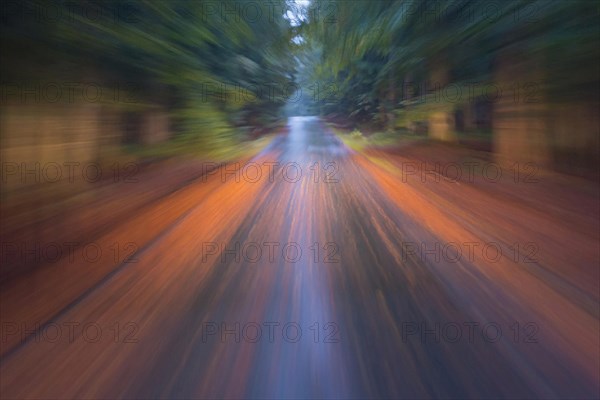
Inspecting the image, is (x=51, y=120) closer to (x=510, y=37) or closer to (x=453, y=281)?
(x=453, y=281)

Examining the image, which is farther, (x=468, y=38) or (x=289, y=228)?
(x=468, y=38)

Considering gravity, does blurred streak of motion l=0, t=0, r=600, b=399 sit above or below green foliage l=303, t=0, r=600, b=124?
below

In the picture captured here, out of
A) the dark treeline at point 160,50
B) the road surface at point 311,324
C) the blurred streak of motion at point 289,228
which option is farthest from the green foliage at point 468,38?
the road surface at point 311,324

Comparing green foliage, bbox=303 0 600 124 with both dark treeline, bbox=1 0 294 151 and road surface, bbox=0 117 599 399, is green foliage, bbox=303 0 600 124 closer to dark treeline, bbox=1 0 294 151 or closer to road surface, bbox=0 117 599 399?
dark treeline, bbox=1 0 294 151

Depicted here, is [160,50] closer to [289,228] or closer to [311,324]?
[289,228]

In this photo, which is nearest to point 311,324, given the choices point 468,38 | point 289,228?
point 289,228

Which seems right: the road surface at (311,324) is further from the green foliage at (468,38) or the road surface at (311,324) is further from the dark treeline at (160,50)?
the green foliage at (468,38)

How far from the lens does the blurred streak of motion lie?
1.40 meters

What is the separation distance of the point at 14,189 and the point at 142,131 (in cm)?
237

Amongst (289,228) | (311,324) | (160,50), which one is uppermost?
(160,50)

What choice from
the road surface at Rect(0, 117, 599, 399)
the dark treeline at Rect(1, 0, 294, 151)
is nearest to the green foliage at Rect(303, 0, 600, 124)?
the dark treeline at Rect(1, 0, 294, 151)

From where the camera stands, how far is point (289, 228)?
3.18m

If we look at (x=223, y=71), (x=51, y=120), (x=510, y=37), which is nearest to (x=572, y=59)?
(x=510, y=37)

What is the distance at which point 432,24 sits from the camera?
5125 millimetres
